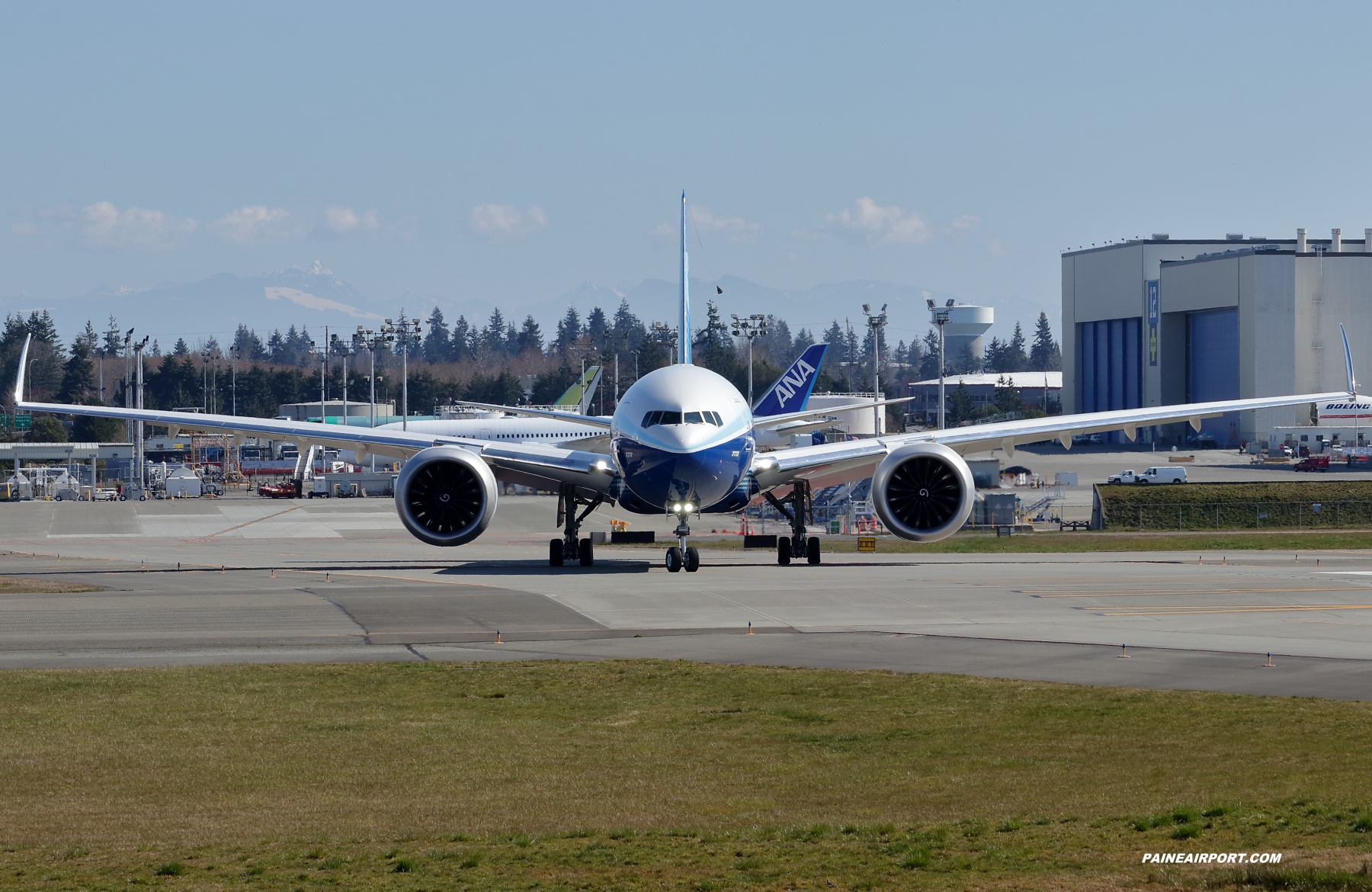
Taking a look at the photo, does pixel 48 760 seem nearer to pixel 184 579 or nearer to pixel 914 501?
pixel 184 579

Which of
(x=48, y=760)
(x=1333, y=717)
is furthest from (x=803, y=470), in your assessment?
(x=48, y=760)

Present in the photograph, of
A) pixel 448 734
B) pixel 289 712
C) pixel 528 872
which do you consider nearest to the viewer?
pixel 528 872

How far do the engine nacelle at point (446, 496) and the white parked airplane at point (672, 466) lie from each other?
3cm

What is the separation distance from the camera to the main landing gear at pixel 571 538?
42750 millimetres

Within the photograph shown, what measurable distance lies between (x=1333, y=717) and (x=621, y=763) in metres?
9.84

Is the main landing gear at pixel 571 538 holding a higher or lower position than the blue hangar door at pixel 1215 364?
lower

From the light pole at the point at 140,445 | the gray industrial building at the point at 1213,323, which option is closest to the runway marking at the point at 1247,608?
the light pole at the point at 140,445

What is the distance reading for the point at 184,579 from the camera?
39.4 meters

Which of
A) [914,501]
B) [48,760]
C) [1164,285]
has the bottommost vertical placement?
[48,760]

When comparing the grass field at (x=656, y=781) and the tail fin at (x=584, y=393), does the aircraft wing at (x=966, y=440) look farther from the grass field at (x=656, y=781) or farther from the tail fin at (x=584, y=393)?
the tail fin at (x=584, y=393)

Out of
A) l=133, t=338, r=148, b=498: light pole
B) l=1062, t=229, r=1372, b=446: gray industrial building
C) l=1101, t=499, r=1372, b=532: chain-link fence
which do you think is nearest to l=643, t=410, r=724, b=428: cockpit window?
l=1101, t=499, r=1372, b=532: chain-link fence

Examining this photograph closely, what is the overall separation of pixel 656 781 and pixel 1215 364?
152 meters

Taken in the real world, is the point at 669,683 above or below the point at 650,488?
below

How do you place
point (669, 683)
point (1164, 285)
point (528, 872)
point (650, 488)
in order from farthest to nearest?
point (1164, 285) → point (650, 488) → point (669, 683) → point (528, 872)
